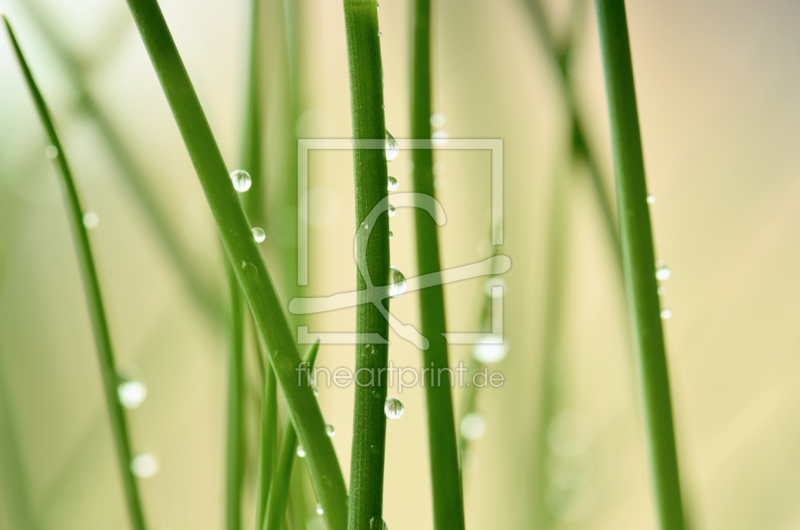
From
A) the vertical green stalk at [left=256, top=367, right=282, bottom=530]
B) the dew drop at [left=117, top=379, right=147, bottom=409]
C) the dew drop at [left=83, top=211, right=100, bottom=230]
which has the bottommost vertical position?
the dew drop at [left=117, top=379, right=147, bottom=409]

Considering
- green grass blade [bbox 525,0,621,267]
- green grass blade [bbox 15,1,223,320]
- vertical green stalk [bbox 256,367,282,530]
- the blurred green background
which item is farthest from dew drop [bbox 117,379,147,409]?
green grass blade [bbox 525,0,621,267]

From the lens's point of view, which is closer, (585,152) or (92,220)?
(585,152)

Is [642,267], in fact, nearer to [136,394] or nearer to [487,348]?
[487,348]

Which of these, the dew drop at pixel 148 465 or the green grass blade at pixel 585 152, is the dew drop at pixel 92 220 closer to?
the dew drop at pixel 148 465

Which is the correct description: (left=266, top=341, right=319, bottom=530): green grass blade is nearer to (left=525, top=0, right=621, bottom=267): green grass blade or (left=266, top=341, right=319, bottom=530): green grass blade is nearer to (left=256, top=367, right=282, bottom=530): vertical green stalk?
(left=256, top=367, right=282, bottom=530): vertical green stalk

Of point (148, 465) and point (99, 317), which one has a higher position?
point (99, 317)

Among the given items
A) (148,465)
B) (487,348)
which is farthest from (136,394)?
(487,348)

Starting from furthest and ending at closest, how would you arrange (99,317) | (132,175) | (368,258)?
(132,175) → (99,317) → (368,258)
